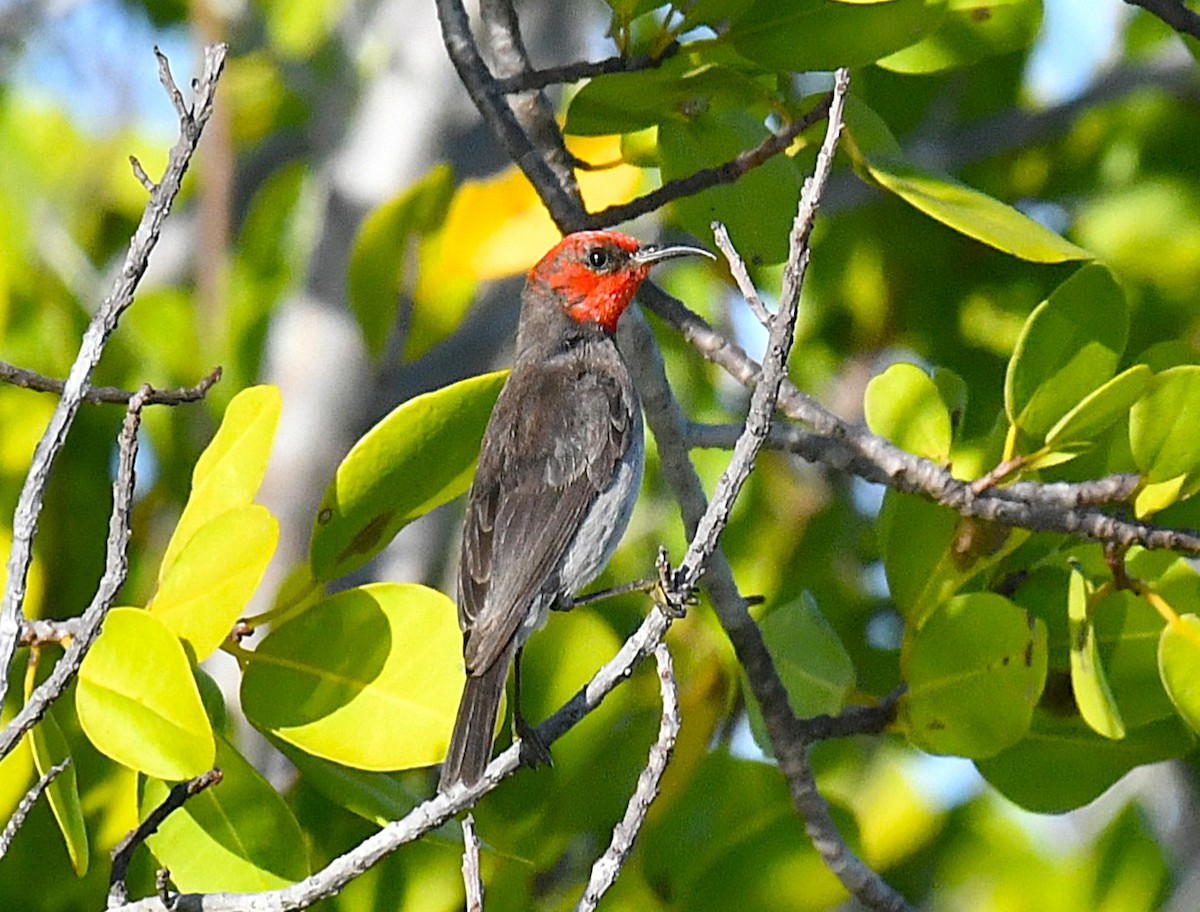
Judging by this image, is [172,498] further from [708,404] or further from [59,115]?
[59,115]

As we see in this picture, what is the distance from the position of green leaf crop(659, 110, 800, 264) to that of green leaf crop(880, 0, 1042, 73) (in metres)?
0.31

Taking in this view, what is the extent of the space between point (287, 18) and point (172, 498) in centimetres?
193

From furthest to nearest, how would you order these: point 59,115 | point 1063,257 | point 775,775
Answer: point 59,115 < point 775,775 < point 1063,257

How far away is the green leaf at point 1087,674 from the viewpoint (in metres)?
2.75

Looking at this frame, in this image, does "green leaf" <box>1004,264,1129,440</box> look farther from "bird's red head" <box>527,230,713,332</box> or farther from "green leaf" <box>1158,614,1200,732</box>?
"bird's red head" <box>527,230,713,332</box>

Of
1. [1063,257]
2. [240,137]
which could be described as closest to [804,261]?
[1063,257]

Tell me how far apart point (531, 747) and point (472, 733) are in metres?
0.20

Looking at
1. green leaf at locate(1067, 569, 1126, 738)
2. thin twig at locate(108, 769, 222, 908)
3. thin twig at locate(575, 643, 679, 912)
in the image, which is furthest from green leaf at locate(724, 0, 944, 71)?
thin twig at locate(108, 769, 222, 908)

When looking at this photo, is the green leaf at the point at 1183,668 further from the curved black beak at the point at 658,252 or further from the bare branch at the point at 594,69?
the curved black beak at the point at 658,252

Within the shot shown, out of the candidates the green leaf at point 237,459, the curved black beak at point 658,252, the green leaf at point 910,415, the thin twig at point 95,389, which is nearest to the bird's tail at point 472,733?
the green leaf at point 237,459

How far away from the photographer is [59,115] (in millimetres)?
6496

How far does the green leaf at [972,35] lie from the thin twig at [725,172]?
0.98 ft

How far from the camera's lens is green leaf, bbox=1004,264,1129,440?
2.87 metres

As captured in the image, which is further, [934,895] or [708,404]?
[708,404]
